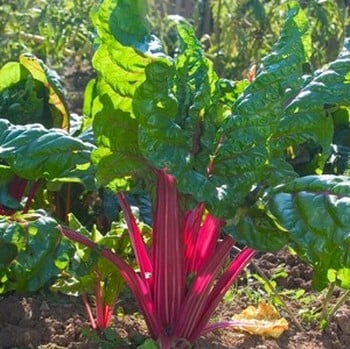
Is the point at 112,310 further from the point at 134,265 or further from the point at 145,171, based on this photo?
the point at 145,171

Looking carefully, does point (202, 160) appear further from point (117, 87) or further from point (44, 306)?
point (44, 306)

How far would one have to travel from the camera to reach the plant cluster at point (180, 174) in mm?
1984

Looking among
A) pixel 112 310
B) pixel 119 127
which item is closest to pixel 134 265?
pixel 112 310

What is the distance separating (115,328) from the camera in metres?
2.39

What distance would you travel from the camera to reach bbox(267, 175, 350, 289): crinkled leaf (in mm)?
1901

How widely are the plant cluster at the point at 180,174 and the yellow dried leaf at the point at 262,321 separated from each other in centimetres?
11

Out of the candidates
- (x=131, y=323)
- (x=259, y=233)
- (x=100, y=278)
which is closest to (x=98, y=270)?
(x=100, y=278)

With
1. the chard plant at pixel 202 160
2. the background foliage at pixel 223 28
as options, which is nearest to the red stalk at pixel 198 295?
the chard plant at pixel 202 160

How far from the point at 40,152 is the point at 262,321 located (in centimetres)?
87

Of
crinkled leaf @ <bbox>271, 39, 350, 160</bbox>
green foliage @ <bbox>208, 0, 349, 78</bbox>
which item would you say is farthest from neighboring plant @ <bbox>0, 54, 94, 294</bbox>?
green foliage @ <bbox>208, 0, 349, 78</bbox>

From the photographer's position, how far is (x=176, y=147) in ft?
6.59

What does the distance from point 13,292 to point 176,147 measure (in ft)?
2.98

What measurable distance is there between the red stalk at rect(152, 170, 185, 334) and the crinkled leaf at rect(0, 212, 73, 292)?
0.25 m

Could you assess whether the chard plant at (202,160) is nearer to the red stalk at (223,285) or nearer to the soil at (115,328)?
the red stalk at (223,285)
